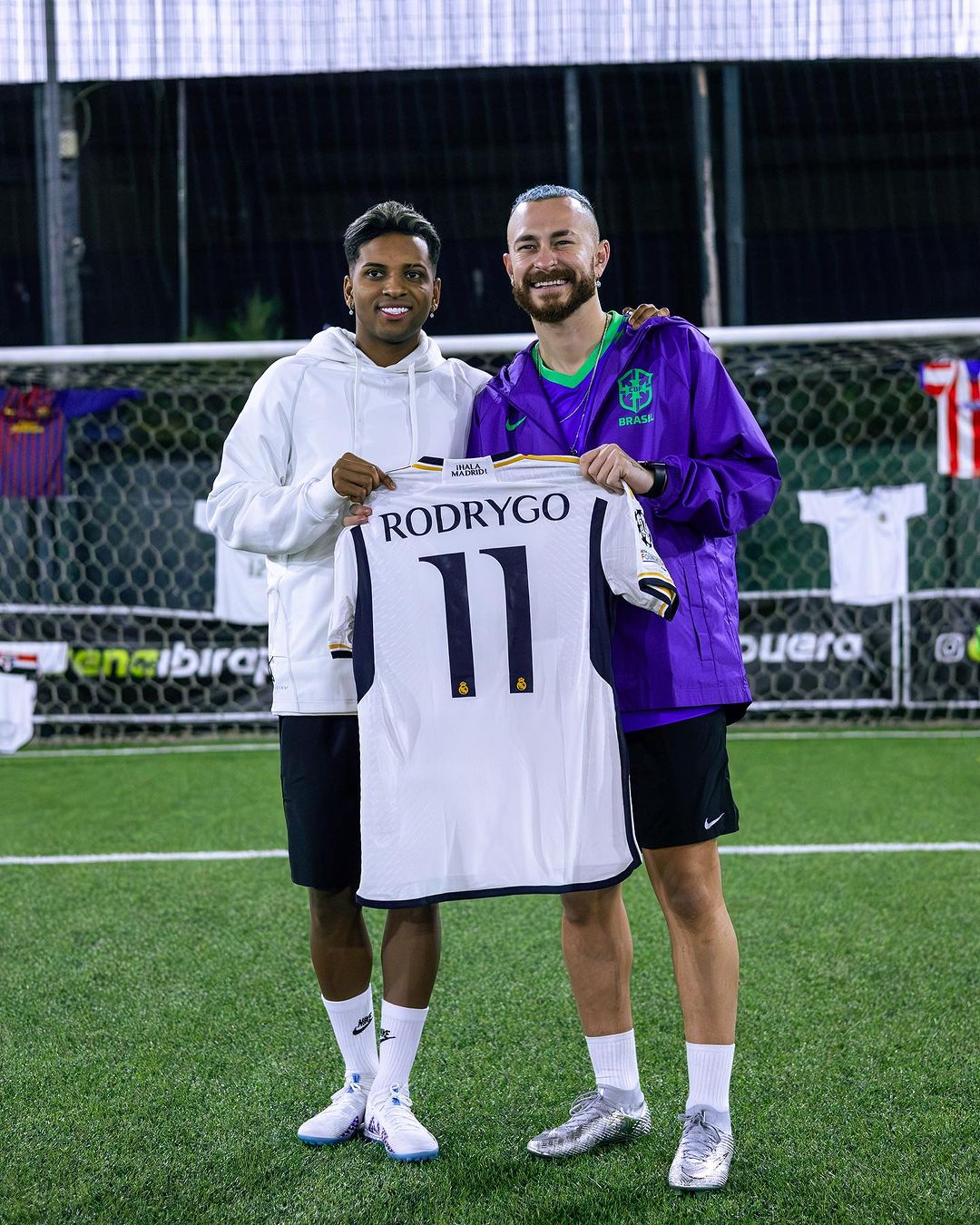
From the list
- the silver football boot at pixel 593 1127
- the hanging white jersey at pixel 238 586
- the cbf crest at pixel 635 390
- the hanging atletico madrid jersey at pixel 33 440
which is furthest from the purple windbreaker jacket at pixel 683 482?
the hanging atletico madrid jersey at pixel 33 440

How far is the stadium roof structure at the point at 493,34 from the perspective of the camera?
A: 786cm

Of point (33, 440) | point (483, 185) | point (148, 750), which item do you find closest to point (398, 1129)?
point (148, 750)

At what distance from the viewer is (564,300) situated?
192 cm

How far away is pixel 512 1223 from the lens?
1651 millimetres

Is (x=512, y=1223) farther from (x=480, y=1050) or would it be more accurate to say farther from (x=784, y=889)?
(x=784, y=889)

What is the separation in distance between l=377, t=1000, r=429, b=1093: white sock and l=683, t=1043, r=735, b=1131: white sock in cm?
45

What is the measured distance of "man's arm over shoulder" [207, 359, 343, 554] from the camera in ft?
6.29

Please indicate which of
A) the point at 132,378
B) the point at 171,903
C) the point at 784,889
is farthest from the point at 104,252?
the point at 784,889

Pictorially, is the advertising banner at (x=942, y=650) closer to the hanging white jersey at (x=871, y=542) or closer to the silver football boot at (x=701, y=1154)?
the hanging white jersey at (x=871, y=542)

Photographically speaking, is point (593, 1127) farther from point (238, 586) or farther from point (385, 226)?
point (238, 586)

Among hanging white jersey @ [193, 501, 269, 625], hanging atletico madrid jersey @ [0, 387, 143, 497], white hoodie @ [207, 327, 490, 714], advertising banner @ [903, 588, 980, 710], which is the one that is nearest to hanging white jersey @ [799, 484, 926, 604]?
advertising banner @ [903, 588, 980, 710]

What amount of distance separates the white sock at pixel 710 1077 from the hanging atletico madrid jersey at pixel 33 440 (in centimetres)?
524

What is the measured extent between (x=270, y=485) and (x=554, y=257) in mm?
602

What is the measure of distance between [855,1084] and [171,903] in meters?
1.94
